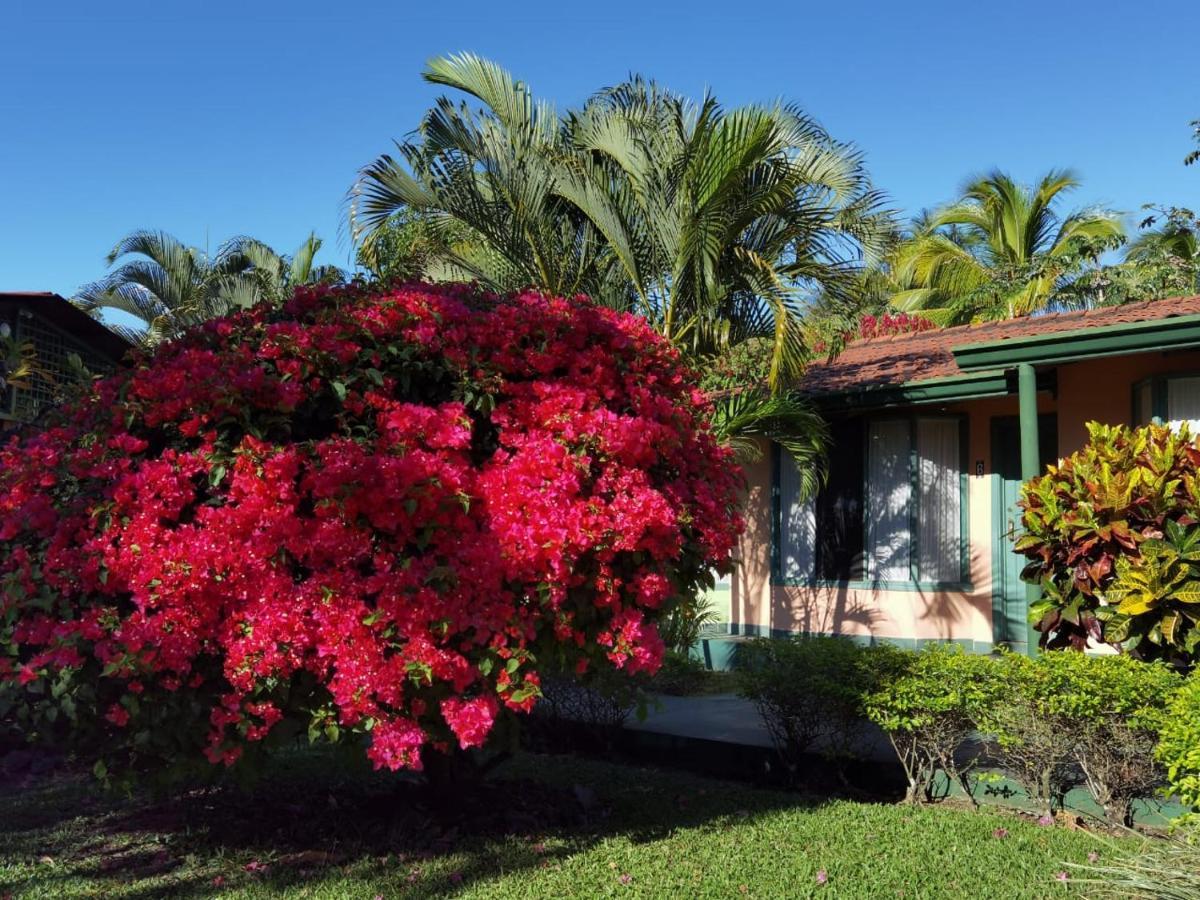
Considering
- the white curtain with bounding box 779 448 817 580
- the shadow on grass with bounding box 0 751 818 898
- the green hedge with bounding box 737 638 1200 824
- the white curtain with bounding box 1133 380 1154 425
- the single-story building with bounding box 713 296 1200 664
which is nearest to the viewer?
the shadow on grass with bounding box 0 751 818 898

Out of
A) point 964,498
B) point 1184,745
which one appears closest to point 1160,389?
point 964,498

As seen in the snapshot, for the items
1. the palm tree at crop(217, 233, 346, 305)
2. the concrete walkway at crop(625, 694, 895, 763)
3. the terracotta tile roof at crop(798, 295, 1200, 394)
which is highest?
the palm tree at crop(217, 233, 346, 305)

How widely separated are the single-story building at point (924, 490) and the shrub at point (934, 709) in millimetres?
3596

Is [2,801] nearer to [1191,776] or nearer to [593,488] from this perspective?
[593,488]

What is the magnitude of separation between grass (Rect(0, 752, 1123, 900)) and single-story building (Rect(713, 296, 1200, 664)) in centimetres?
442

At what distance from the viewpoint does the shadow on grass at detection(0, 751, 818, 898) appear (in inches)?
188

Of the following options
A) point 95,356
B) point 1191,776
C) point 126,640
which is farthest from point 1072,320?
point 95,356

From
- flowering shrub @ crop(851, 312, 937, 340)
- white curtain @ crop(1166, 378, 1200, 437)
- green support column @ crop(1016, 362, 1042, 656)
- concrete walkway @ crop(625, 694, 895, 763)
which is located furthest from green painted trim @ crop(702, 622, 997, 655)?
flowering shrub @ crop(851, 312, 937, 340)

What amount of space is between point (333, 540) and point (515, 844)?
211 cm

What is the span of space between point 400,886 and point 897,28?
1105cm

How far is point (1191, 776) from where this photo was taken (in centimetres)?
471

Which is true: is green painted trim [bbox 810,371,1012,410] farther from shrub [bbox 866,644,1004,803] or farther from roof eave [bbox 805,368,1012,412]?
shrub [bbox 866,644,1004,803]

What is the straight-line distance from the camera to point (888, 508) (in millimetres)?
10734

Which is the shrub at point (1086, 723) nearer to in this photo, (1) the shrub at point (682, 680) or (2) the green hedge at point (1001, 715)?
(2) the green hedge at point (1001, 715)
